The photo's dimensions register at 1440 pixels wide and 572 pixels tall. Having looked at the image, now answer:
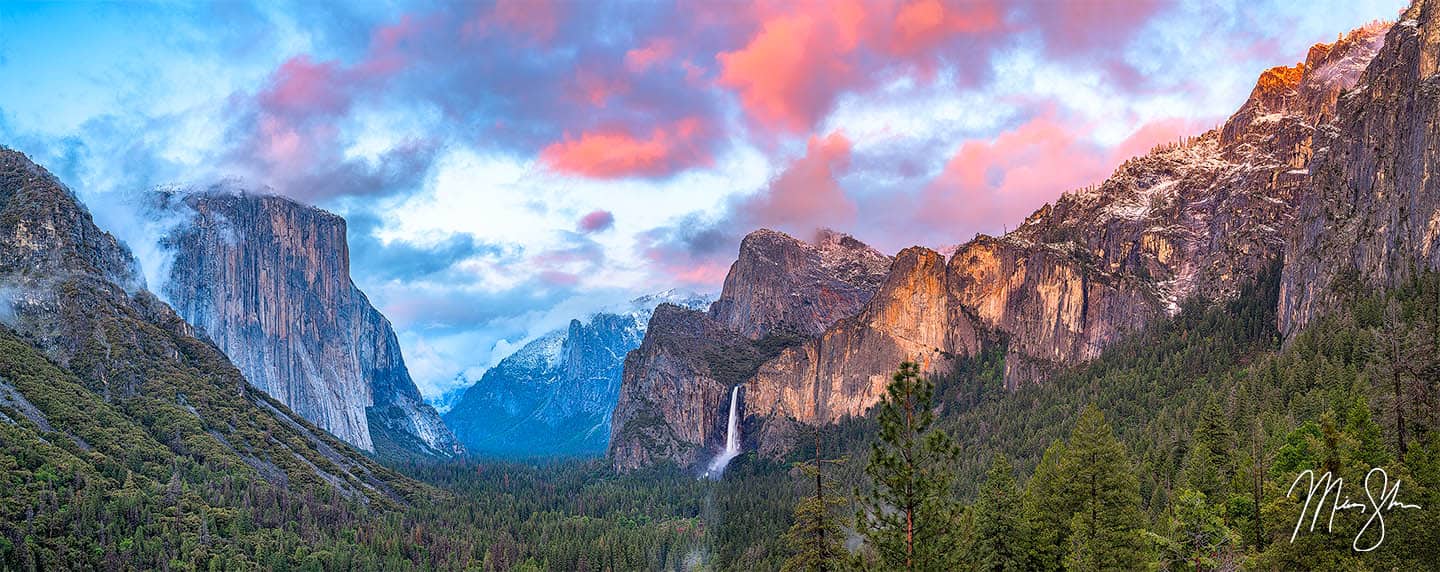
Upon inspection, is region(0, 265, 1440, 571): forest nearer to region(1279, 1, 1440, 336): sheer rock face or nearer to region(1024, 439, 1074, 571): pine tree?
region(1024, 439, 1074, 571): pine tree

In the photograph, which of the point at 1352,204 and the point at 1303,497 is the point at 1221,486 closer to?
the point at 1303,497

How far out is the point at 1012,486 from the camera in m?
70.4

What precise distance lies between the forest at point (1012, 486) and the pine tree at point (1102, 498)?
0.15 m

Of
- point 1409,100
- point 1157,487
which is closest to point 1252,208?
point 1409,100

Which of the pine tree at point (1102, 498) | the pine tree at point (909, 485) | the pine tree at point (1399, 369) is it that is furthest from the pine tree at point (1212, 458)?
the pine tree at point (909, 485)

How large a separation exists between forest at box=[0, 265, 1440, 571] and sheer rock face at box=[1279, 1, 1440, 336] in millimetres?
7718

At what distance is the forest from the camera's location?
159ft

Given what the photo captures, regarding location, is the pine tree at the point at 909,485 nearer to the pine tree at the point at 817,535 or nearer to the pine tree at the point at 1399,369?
the pine tree at the point at 817,535

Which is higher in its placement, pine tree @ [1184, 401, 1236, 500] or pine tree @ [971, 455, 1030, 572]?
pine tree @ [1184, 401, 1236, 500]

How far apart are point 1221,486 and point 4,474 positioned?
14707cm

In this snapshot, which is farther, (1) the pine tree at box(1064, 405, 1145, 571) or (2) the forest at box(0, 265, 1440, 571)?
(1) the pine tree at box(1064, 405, 1145, 571)
